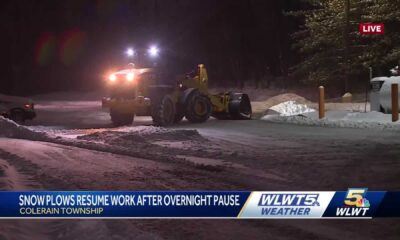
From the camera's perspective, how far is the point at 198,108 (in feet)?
69.8

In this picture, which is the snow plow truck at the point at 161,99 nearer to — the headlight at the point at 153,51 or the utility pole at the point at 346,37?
the headlight at the point at 153,51

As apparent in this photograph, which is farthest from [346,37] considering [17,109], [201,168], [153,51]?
[201,168]

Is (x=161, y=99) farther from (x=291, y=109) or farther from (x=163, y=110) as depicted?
(x=291, y=109)

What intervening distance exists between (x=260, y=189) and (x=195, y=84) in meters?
13.6

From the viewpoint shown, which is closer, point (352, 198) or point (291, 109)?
point (352, 198)

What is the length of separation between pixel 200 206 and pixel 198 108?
1500 cm

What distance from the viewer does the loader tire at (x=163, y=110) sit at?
19875 millimetres

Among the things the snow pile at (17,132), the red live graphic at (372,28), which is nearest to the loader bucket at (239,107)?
the red live graphic at (372,28)

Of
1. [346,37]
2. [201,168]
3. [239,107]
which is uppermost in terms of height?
[346,37]

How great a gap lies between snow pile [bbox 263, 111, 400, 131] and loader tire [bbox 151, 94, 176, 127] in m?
3.88

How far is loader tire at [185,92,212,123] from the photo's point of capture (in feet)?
68.3

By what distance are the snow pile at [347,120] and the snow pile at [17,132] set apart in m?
9.04

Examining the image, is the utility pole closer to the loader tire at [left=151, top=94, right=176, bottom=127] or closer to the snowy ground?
the loader tire at [left=151, top=94, right=176, bottom=127]

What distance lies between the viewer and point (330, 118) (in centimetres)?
2016
